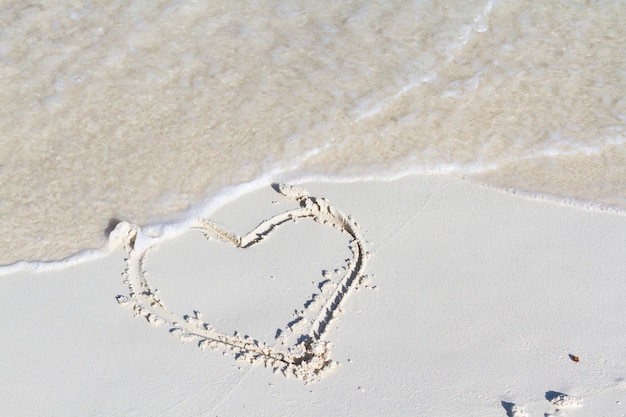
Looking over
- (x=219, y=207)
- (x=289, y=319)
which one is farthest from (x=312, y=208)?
(x=289, y=319)

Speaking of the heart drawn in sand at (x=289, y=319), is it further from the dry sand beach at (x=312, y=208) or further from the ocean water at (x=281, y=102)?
the ocean water at (x=281, y=102)

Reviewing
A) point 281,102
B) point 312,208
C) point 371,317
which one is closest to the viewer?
point 371,317

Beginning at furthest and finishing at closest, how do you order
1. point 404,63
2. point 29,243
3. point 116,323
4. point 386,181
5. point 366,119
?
point 404,63 < point 366,119 < point 386,181 < point 29,243 < point 116,323

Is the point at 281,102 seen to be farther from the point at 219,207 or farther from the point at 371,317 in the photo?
the point at 371,317

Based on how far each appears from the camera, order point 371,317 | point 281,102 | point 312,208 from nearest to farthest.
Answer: point 371,317
point 312,208
point 281,102

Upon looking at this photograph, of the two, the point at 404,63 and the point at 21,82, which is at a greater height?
the point at 21,82

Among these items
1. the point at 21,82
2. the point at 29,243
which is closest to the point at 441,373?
the point at 29,243

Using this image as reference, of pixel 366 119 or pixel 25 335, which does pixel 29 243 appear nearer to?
pixel 25 335

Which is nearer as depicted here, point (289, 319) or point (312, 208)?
point (289, 319)

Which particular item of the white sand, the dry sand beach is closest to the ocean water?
the dry sand beach
